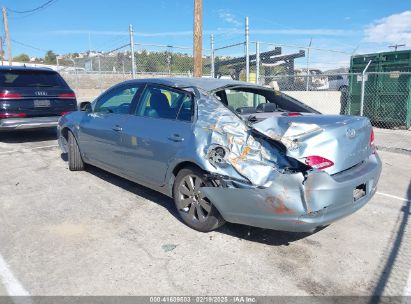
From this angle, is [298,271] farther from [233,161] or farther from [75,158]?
[75,158]

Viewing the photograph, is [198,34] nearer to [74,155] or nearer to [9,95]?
[9,95]

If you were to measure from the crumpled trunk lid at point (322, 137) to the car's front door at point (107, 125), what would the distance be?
2.11 m

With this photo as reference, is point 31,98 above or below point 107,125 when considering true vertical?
above

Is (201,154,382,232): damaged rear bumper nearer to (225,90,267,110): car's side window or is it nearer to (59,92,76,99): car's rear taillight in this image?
(225,90,267,110): car's side window

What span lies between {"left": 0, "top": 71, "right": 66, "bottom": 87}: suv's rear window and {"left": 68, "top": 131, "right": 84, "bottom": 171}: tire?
122 inches

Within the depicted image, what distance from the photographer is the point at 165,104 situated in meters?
4.33

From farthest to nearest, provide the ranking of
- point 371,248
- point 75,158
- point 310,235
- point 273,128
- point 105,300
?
point 75,158
point 310,235
point 371,248
point 273,128
point 105,300

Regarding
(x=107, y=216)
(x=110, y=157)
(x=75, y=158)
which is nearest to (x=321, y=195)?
(x=107, y=216)

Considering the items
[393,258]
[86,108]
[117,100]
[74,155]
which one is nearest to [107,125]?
[117,100]

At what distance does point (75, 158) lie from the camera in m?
6.03

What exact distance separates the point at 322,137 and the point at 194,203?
143 cm

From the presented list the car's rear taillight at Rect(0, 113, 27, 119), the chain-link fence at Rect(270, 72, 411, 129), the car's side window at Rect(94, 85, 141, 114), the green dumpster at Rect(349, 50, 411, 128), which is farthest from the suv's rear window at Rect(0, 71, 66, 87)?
the green dumpster at Rect(349, 50, 411, 128)

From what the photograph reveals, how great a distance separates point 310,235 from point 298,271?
753 mm

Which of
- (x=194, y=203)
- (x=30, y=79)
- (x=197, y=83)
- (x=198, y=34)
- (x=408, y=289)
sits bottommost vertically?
(x=408, y=289)
